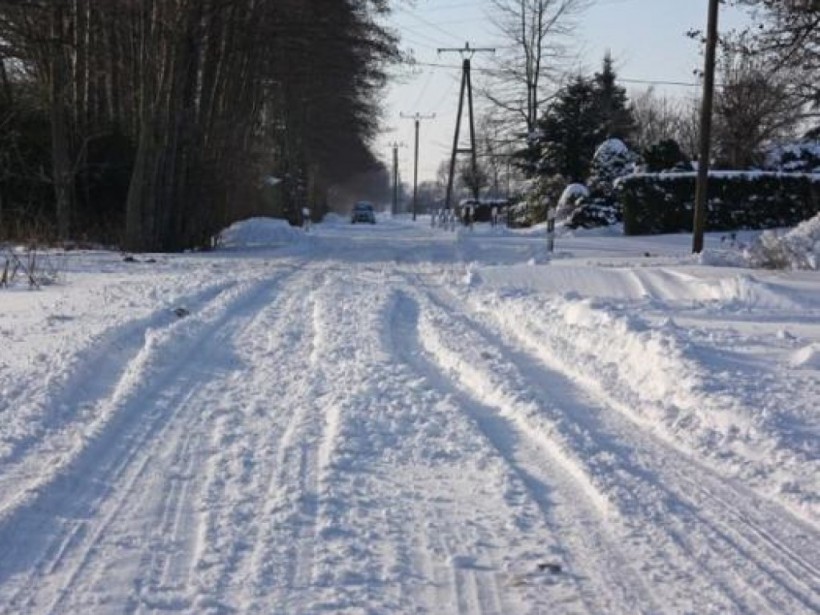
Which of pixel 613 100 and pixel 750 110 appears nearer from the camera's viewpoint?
pixel 750 110

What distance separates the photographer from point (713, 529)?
4750 millimetres

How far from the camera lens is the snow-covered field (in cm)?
408

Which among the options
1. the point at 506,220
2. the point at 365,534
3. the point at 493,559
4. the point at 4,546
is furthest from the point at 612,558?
the point at 506,220

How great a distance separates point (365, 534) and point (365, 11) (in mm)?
26515

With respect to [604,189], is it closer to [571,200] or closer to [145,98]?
[571,200]

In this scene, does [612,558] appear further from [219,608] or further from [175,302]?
[175,302]

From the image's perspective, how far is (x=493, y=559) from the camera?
4355 millimetres

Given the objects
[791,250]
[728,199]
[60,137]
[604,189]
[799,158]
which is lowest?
[791,250]

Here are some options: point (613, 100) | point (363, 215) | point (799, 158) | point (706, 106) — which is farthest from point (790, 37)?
point (363, 215)

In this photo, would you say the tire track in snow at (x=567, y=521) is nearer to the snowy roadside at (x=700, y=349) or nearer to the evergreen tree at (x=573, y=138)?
the snowy roadside at (x=700, y=349)

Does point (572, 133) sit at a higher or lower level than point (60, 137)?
higher

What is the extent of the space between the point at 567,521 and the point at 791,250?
12.3m

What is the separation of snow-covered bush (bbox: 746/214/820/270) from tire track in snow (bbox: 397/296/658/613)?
9.53m

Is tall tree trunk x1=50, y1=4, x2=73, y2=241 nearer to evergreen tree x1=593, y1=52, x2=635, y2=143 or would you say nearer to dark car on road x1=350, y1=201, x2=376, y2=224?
evergreen tree x1=593, y1=52, x2=635, y2=143
